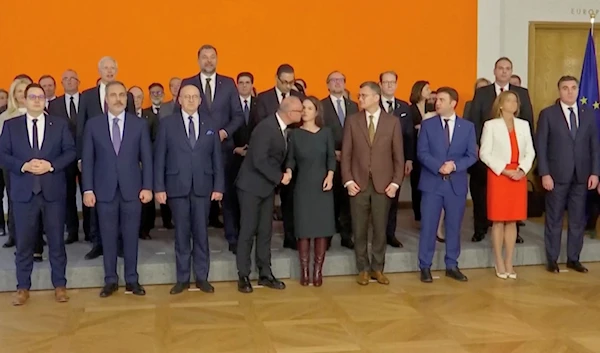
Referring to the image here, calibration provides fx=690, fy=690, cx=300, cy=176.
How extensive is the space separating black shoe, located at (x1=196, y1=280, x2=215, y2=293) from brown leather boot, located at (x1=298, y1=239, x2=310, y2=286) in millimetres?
701

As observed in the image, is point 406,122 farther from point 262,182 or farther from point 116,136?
point 116,136

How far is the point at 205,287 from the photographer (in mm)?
5195

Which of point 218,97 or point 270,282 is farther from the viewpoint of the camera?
point 218,97

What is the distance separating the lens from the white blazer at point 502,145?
5.43 metres

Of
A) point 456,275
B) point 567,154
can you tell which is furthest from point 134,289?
point 567,154

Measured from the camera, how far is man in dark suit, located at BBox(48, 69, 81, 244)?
590 cm

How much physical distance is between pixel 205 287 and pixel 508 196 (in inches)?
97.5

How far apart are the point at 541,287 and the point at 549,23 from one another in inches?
162

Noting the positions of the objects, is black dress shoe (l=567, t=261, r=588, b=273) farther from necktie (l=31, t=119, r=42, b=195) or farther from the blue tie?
necktie (l=31, t=119, r=42, b=195)

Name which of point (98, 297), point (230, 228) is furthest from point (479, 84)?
point (98, 297)

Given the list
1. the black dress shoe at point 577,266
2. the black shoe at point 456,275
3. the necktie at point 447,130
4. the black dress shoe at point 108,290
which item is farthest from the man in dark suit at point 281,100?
the black dress shoe at point 577,266

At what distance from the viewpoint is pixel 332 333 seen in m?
4.24

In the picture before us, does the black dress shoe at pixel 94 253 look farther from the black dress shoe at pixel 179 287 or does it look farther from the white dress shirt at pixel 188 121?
the white dress shirt at pixel 188 121

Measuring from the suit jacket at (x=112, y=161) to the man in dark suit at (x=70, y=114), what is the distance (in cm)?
98
